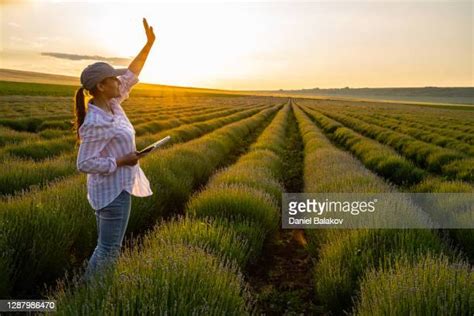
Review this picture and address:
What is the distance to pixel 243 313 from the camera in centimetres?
294

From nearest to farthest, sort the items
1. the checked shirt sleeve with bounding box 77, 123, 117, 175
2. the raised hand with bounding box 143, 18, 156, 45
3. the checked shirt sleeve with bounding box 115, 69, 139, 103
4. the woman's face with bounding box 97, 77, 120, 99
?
the checked shirt sleeve with bounding box 77, 123, 117, 175, the woman's face with bounding box 97, 77, 120, 99, the checked shirt sleeve with bounding box 115, 69, 139, 103, the raised hand with bounding box 143, 18, 156, 45

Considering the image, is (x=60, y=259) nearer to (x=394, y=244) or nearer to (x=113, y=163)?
(x=113, y=163)

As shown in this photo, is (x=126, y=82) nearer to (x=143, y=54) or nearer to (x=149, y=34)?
(x=143, y=54)

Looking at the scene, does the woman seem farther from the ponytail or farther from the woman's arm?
the woman's arm

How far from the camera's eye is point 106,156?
11.6 feet

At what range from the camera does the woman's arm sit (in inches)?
167

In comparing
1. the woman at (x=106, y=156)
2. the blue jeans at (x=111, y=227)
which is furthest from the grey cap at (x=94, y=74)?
the blue jeans at (x=111, y=227)

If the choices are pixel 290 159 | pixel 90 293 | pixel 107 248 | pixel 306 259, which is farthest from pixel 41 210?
pixel 290 159

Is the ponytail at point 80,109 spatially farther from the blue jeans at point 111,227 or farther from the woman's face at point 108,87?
the blue jeans at point 111,227

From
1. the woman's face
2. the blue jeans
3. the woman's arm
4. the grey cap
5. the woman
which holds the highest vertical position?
the woman's arm

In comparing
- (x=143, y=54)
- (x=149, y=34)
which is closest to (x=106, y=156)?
(x=143, y=54)

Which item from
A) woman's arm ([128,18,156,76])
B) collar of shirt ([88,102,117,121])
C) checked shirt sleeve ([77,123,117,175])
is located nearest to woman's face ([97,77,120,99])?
collar of shirt ([88,102,117,121])

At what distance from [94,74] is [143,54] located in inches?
40.1

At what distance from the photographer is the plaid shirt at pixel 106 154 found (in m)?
3.37
